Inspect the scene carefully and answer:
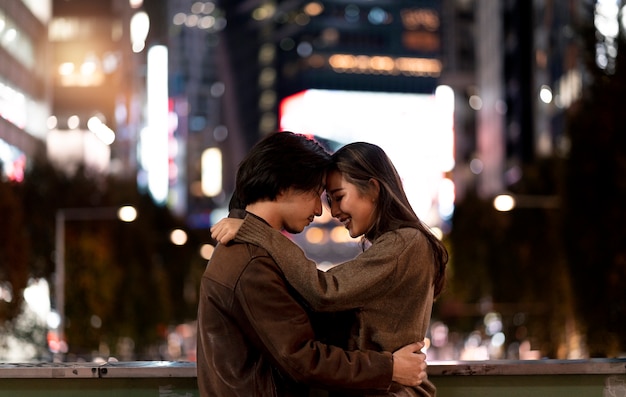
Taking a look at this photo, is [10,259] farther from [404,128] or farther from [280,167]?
[404,128]

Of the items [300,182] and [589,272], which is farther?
[589,272]

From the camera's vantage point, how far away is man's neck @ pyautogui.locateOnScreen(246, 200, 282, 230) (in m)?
4.48

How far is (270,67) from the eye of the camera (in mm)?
184125

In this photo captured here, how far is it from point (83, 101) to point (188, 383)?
73.3 metres

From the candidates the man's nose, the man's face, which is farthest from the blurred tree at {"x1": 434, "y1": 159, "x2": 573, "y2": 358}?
the man's face

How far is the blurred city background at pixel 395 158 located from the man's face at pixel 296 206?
2.67m

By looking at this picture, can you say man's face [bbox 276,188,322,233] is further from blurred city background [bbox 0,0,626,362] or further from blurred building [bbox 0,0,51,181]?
blurred building [bbox 0,0,51,181]

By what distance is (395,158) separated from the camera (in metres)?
101

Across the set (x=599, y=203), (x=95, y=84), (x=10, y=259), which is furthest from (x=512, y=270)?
(x=95, y=84)

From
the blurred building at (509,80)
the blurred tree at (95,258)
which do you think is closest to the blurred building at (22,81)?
the blurred tree at (95,258)

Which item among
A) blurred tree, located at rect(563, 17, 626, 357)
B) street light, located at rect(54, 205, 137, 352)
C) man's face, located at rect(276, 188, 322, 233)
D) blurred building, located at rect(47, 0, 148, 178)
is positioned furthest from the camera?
blurred building, located at rect(47, 0, 148, 178)

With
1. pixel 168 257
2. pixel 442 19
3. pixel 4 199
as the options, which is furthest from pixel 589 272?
pixel 442 19

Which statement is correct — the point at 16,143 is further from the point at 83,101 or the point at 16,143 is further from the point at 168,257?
the point at 83,101

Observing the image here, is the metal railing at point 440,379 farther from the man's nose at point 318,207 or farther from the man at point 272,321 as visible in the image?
the man's nose at point 318,207
